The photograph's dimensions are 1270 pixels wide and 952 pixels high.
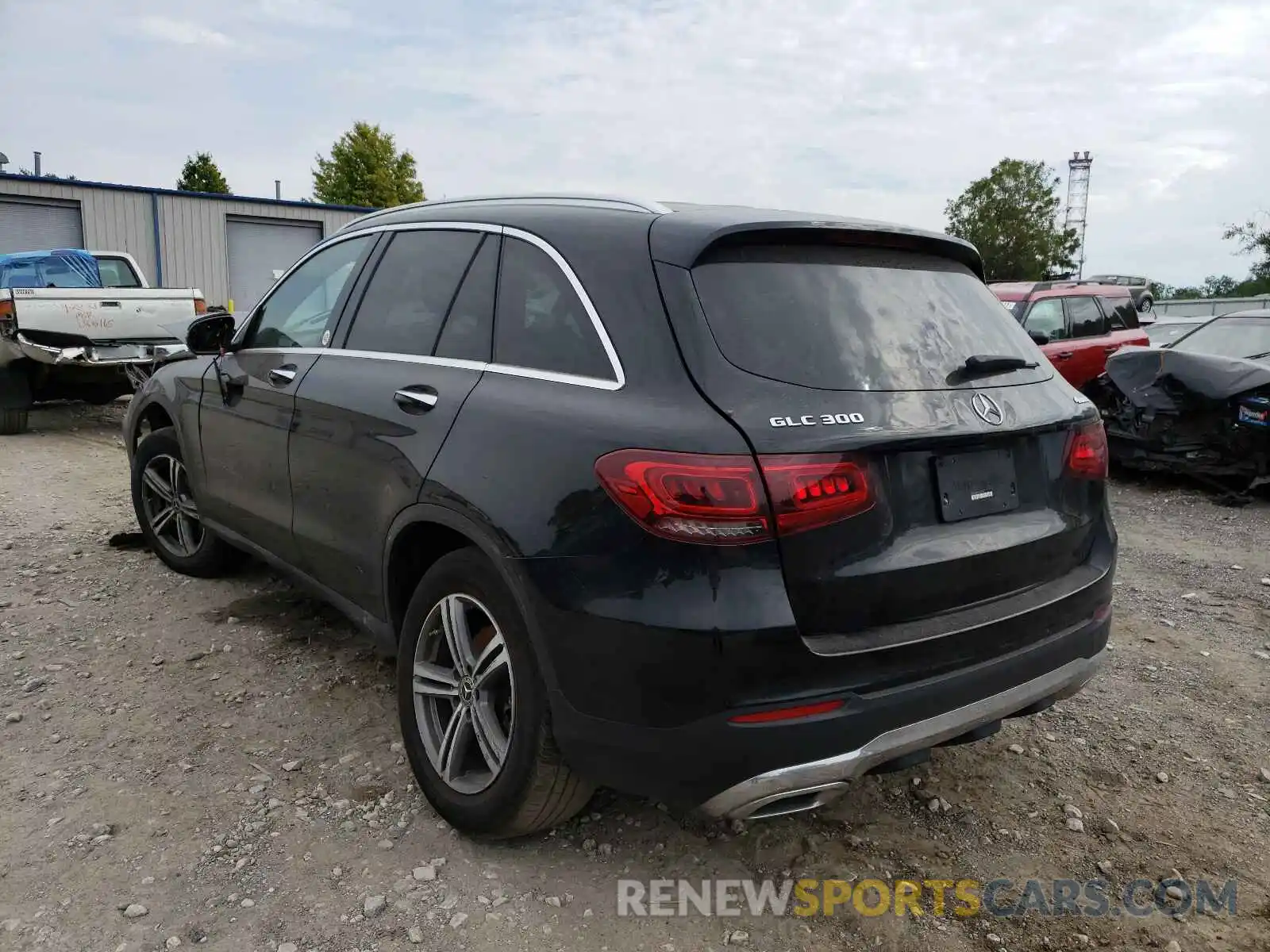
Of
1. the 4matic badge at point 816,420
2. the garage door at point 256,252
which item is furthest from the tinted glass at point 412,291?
the garage door at point 256,252

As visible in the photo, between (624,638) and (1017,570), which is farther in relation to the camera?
(1017,570)

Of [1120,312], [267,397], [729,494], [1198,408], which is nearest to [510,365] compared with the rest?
[729,494]

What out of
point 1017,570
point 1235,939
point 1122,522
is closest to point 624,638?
point 1017,570

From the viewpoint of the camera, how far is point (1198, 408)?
7250 millimetres

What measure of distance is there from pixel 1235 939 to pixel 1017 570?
107 centimetres

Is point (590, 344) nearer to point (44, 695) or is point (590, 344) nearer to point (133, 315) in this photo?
point (44, 695)

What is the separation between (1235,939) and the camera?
243 centimetres

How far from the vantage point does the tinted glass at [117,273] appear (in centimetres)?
1199

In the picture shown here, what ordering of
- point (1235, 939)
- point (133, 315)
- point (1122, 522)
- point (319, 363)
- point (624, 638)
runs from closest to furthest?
point (624, 638) → point (1235, 939) → point (319, 363) → point (1122, 522) → point (133, 315)

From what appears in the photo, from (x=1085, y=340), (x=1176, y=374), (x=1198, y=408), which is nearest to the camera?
(x=1198, y=408)

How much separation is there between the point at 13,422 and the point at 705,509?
10.3 metres

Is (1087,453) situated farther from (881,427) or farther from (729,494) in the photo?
(729,494)

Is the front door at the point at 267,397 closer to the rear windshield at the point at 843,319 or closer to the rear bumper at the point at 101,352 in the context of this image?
the rear windshield at the point at 843,319

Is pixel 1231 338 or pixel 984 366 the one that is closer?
pixel 984 366
